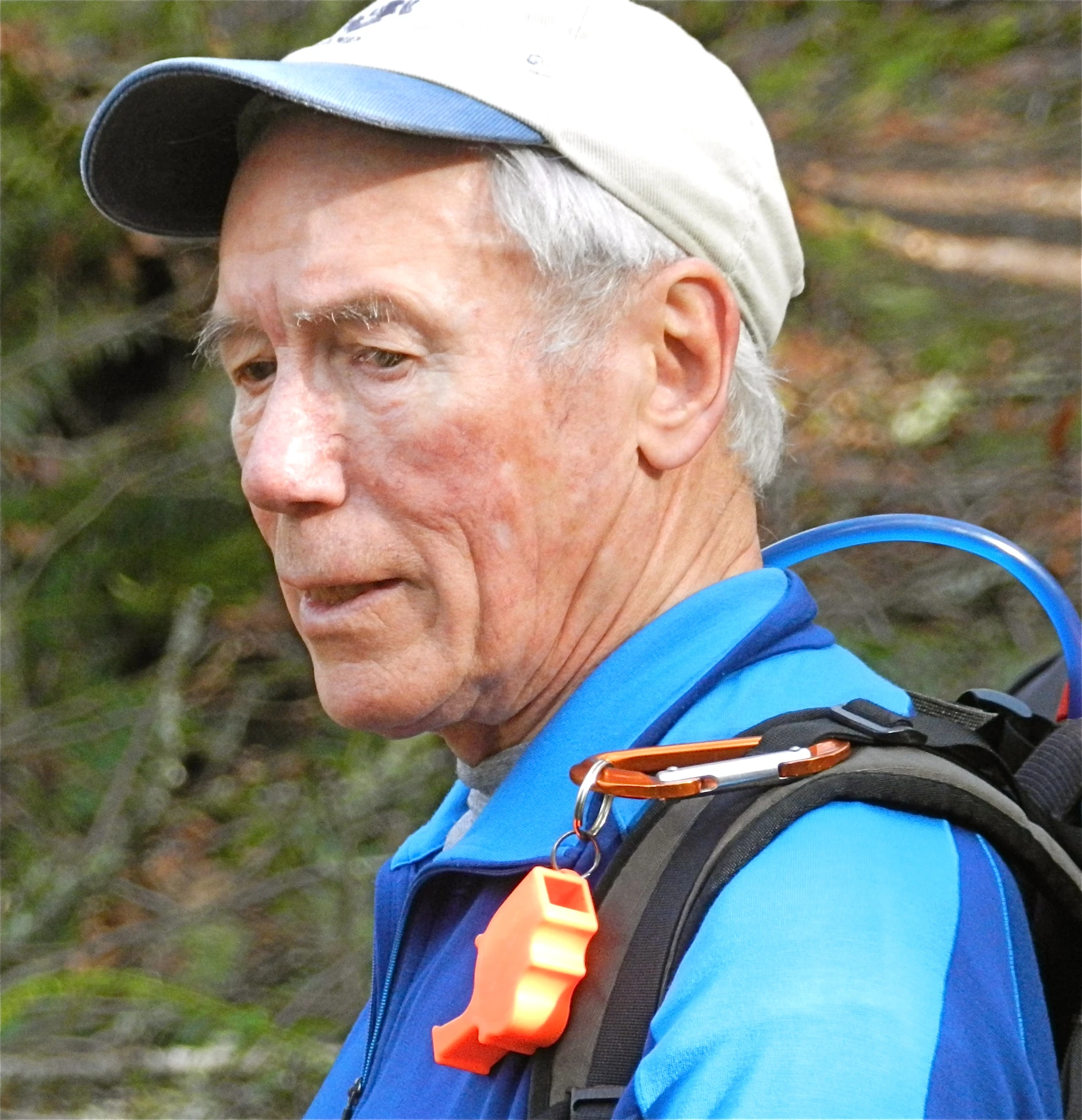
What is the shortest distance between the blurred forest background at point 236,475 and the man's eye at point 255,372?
1.99m

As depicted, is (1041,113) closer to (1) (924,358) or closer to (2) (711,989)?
(1) (924,358)

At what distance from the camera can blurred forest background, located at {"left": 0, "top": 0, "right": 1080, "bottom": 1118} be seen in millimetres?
3471

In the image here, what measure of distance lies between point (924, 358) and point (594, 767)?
8.60ft

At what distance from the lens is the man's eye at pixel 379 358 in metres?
1.37

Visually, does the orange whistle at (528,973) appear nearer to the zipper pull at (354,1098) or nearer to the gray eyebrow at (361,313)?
the zipper pull at (354,1098)

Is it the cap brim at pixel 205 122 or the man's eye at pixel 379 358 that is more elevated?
the cap brim at pixel 205 122

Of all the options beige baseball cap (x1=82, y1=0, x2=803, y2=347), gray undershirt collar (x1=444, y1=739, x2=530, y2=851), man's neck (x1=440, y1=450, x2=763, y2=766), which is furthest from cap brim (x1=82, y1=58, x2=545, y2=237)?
gray undershirt collar (x1=444, y1=739, x2=530, y2=851)

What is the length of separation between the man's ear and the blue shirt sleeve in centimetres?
47

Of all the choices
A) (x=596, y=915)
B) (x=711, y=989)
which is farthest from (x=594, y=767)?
(x=711, y=989)

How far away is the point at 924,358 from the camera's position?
3488 millimetres

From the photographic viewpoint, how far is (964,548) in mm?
1518

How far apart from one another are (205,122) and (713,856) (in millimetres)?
1025

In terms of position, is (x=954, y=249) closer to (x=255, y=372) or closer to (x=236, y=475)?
(x=236, y=475)

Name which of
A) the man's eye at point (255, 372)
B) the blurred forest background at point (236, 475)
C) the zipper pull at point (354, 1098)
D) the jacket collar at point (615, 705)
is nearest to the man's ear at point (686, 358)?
the jacket collar at point (615, 705)
